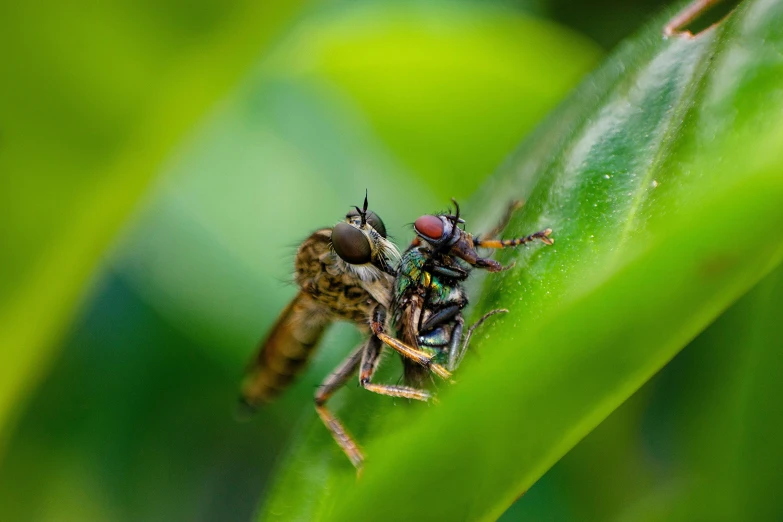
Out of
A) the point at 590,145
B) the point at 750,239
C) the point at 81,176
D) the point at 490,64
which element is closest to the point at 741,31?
the point at 590,145

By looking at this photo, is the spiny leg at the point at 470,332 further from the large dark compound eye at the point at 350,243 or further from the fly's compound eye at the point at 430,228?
the large dark compound eye at the point at 350,243

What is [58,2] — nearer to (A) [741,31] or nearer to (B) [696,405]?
(A) [741,31]

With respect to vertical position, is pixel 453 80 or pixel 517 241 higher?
pixel 453 80

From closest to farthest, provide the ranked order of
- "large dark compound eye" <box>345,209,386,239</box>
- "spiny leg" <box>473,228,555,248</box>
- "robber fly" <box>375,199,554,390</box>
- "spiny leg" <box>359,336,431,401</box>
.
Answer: "spiny leg" <box>473,228,555,248</box>
"spiny leg" <box>359,336,431,401</box>
"robber fly" <box>375,199,554,390</box>
"large dark compound eye" <box>345,209,386,239</box>

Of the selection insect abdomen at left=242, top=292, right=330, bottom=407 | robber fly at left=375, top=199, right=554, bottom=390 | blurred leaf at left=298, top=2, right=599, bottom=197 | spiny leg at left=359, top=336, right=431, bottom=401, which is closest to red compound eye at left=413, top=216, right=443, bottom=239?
robber fly at left=375, top=199, right=554, bottom=390

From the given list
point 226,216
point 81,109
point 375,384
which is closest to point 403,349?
point 375,384

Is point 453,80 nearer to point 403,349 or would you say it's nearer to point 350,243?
point 350,243

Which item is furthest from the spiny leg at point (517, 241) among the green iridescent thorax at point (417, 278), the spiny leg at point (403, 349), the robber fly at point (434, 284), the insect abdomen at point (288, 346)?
the insect abdomen at point (288, 346)

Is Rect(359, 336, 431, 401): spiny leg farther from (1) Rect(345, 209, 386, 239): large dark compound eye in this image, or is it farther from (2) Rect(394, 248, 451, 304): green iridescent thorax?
(1) Rect(345, 209, 386, 239): large dark compound eye
